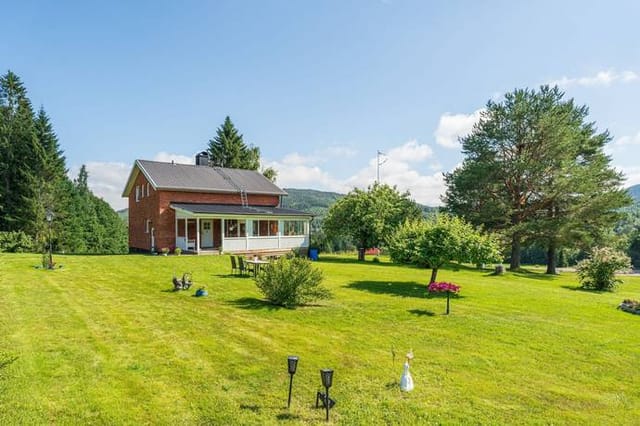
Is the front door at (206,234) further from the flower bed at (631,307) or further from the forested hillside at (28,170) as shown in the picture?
the flower bed at (631,307)

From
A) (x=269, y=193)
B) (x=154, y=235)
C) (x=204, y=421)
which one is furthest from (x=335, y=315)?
(x=269, y=193)

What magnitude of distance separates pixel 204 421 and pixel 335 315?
228 inches

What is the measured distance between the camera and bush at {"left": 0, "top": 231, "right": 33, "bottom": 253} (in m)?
26.7

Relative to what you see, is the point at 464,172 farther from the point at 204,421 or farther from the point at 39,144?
the point at 39,144

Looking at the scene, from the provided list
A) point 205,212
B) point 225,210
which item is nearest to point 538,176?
point 225,210

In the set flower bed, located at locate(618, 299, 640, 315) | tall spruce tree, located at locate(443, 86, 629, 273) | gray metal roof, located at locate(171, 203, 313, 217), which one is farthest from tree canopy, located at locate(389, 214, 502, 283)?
tall spruce tree, located at locate(443, 86, 629, 273)

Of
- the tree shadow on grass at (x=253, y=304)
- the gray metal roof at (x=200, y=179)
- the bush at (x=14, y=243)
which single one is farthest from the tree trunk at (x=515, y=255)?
the bush at (x=14, y=243)

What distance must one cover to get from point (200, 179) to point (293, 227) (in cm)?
823

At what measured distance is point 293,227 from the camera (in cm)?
3044

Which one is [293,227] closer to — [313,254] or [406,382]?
[313,254]

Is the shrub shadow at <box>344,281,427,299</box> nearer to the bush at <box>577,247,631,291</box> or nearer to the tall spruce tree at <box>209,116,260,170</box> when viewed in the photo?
the bush at <box>577,247,631,291</box>

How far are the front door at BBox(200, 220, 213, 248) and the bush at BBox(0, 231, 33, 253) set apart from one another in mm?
13343

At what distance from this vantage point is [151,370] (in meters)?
6.28

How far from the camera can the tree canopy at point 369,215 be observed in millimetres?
27906
